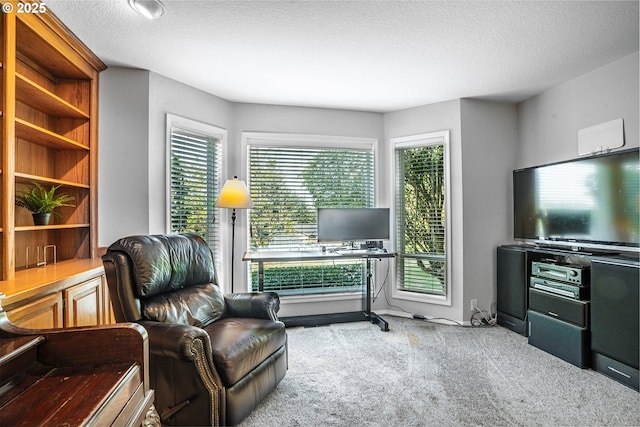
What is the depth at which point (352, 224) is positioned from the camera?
3758 millimetres

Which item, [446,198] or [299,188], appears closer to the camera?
[446,198]

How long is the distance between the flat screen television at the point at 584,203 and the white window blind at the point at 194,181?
3.23 m

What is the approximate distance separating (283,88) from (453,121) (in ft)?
6.20

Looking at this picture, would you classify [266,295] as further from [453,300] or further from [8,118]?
[453,300]

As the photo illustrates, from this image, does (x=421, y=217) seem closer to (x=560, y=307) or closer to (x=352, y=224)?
(x=352, y=224)

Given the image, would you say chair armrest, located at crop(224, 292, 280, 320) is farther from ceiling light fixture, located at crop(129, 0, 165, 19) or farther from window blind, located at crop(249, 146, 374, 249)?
ceiling light fixture, located at crop(129, 0, 165, 19)

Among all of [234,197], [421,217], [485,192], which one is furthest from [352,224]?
[485,192]

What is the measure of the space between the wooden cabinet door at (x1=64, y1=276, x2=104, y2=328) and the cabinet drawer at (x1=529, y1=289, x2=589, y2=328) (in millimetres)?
3579

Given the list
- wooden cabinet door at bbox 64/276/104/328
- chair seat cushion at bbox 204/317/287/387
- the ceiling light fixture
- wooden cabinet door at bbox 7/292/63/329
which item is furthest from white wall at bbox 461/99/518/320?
wooden cabinet door at bbox 7/292/63/329

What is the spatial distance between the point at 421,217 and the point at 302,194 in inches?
56.5

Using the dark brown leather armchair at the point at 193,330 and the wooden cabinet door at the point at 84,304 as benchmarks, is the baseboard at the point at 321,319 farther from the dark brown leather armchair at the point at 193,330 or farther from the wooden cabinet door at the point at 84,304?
the wooden cabinet door at the point at 84,304

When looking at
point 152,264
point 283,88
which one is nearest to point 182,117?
point 283,88

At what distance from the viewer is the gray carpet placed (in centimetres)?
199

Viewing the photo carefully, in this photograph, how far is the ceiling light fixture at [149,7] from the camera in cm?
198
